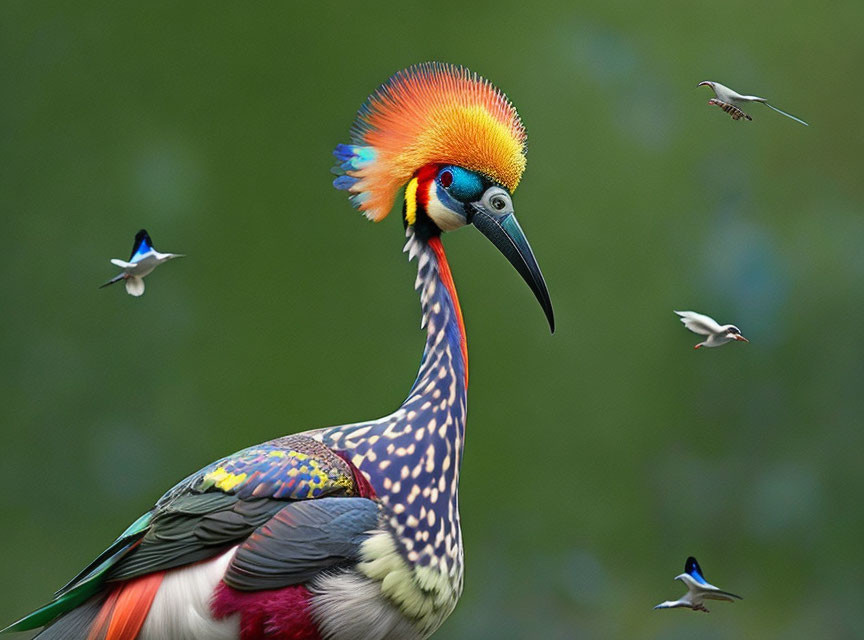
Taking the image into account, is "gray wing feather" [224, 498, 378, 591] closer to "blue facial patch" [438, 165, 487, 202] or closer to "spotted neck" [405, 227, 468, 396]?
"spotted neck" [405, 227, 468, 396]

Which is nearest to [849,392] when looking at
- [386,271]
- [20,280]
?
[386,271]

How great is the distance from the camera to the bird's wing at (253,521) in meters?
1.37

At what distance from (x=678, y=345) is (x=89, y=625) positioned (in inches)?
64.6

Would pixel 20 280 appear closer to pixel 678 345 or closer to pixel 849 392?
pixel 678 345

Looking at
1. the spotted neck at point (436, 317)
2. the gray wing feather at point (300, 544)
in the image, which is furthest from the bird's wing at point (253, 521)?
the spotted neck at point (436, 317)

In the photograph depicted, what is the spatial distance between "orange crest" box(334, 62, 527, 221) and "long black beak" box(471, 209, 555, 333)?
0.05 m

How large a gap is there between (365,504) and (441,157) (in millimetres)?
443

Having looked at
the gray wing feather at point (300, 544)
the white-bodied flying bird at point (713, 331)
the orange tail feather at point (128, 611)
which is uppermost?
the white-bodied flying bird at point (713, 331)

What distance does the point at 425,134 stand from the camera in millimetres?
1573

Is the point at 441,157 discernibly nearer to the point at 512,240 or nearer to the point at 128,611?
the point at 512,240

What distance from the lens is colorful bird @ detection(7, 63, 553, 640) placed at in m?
1.37

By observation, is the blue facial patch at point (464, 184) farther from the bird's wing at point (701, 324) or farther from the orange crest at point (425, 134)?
the bird's wing at point (701, 324)

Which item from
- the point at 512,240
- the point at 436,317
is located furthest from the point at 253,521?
the point at 512,240

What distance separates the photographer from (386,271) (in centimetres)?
269
